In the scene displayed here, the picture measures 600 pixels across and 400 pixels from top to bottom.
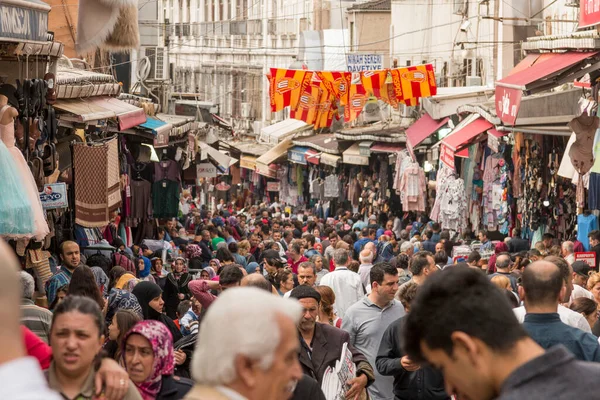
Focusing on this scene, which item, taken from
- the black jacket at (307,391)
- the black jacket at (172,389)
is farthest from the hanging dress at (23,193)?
the black jacket at (307,391)

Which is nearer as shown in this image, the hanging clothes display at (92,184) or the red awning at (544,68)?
the hanging clothes display at (92,184)

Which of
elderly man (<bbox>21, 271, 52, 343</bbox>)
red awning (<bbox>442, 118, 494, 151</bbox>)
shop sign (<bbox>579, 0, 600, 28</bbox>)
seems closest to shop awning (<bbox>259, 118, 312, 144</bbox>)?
red awning (<bbox>442, 118, 494, 151</bbox>)

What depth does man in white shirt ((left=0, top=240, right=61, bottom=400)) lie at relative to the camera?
2.87 meters

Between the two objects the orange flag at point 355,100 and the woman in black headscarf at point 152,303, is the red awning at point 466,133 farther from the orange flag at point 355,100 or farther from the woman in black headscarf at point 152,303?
the woman in black headscarf at point 152,303

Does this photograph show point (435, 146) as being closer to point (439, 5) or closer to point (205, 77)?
point (439, 5)

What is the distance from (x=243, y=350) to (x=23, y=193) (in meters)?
5.16

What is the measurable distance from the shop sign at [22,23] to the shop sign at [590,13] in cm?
674

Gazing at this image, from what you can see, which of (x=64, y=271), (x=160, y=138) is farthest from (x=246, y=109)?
(x=64, y=271)

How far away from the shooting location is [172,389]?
6121 mm

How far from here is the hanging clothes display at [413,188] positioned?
30234 millimetres

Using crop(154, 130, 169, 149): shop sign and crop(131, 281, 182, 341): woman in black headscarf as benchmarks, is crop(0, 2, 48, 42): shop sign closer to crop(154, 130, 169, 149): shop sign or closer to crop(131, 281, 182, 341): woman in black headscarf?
crop(131, 281, 182, 341): woman in black headscarf

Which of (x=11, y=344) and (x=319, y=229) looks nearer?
(x=11, y=344)

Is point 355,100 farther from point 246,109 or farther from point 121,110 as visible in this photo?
point 246,109

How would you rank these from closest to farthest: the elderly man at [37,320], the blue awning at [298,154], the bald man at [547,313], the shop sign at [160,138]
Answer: the bald man at [547,313]
the elderly man at [37,320]
the shop sign at [160,138]
the blue awning at [298,154]
